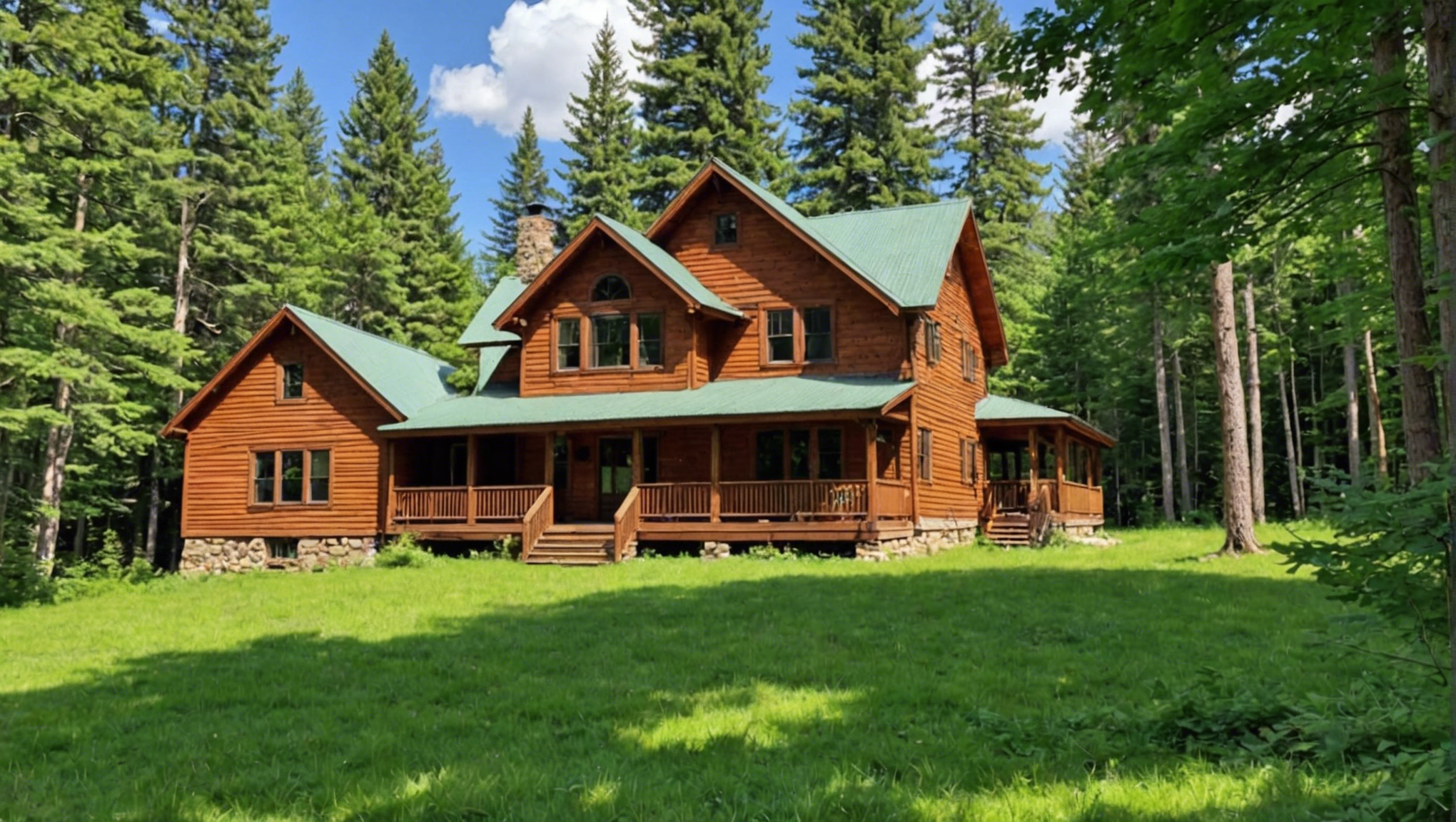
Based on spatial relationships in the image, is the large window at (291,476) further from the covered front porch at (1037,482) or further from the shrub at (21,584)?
the covered front porch at (1037,482)

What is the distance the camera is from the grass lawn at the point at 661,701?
4996 mm

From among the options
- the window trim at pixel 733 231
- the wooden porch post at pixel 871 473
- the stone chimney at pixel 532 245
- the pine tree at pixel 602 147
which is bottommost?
the wooden porch post at pixel 871 473

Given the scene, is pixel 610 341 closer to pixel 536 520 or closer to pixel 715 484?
pixel 536 520

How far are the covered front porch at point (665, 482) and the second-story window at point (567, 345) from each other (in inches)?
68.8

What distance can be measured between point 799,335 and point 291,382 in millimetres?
13706

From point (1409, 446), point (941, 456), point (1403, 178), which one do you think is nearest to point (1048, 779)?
→ point (1409, 446)

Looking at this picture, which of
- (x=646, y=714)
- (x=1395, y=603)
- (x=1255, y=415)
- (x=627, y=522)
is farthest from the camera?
(x=1255, y=415)

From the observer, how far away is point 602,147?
147ft

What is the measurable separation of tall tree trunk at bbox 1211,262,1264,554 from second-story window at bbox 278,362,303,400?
21886 millimetres

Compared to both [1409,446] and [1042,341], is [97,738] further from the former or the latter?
[1042,341]

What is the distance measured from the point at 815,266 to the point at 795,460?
4.57 m

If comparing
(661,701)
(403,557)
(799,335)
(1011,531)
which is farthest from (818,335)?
(661,701)

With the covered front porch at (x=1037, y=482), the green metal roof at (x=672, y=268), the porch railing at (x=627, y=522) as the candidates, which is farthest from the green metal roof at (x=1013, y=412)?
the porch railing at (x=627, y=522)

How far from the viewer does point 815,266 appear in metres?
23.2
